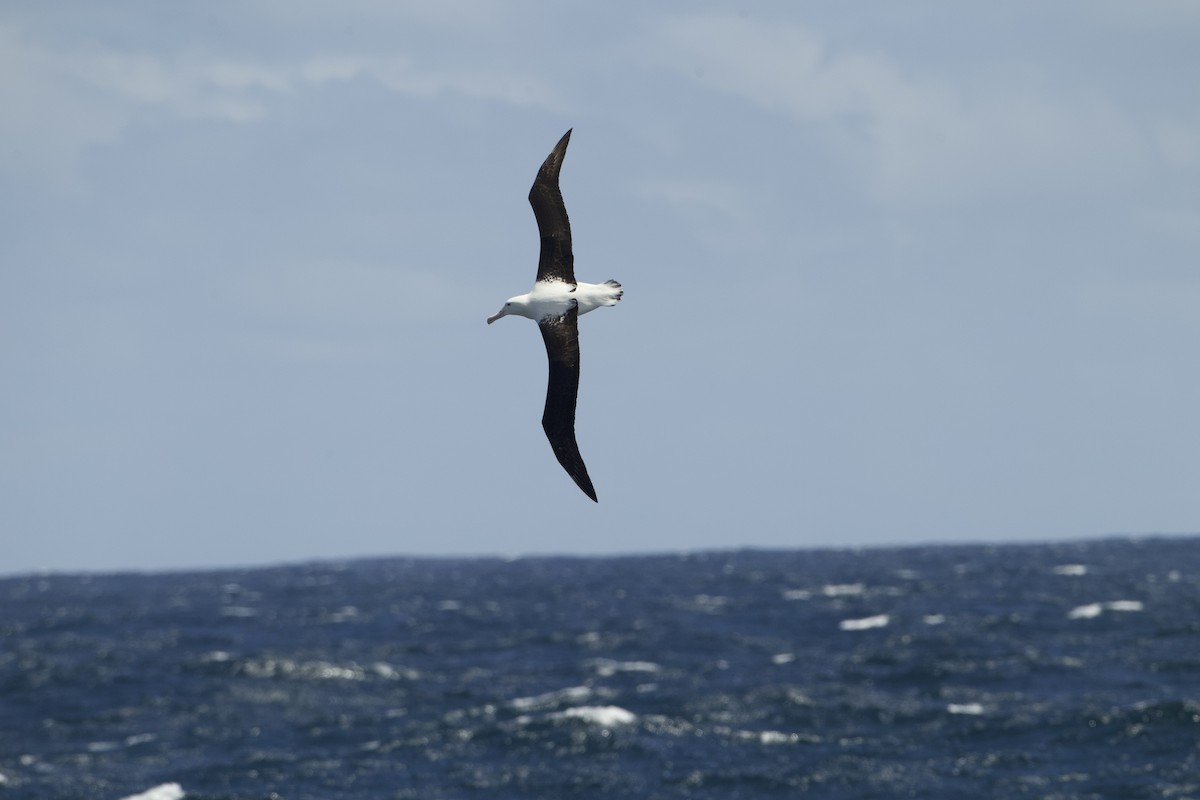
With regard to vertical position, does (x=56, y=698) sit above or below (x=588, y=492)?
below

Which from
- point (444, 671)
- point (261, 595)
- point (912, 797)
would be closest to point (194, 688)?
point (444, 671)

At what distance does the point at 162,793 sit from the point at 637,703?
12.9 meters

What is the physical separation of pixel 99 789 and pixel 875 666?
22.9 meters

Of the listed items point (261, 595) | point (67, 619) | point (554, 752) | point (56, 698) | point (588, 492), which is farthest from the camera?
point (261, 595)

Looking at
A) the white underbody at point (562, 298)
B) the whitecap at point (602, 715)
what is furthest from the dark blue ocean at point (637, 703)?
the white underbody at point (562, 298)

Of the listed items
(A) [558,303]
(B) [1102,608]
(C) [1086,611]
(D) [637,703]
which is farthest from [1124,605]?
(A) [558,303]

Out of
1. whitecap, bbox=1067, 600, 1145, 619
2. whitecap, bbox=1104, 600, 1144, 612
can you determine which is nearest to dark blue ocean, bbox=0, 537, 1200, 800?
whitecap, bbox=1067, 600, 1145, 619

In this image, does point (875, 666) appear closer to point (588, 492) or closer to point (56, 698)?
point (56, 698)

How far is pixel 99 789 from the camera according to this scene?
104ft

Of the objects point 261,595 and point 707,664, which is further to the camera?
point 261,595

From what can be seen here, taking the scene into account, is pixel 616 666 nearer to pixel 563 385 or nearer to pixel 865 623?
pixel 865 623

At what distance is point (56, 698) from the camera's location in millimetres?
43188

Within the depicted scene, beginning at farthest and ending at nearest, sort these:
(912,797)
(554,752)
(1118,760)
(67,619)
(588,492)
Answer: (67,619) < (554,752) < (1118,760) < (912,797) < (588,492)

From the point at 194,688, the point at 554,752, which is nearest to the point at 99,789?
the point at 554,752
